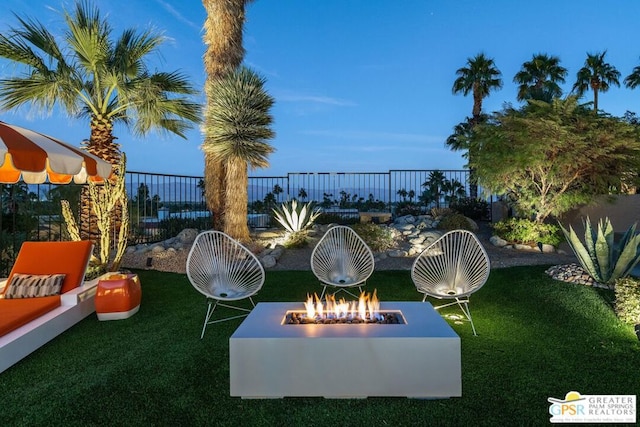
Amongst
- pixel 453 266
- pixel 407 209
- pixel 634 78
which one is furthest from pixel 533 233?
pixel 634 78

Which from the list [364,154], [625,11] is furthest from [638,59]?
[364,154]

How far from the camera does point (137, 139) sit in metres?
7.73

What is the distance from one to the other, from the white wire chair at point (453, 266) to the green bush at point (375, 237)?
3.19m

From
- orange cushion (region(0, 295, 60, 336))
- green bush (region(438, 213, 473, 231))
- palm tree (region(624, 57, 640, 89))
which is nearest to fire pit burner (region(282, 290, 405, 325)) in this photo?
orange cushion (region(0, 295, 60, 336))

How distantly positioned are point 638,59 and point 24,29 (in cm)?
2622

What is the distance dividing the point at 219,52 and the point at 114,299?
6.30 m

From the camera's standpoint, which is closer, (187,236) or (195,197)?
(187,236)

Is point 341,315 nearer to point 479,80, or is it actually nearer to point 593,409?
point 593,409

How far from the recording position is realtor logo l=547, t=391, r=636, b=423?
7.20 ft

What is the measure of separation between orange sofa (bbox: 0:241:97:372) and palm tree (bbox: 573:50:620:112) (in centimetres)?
2254

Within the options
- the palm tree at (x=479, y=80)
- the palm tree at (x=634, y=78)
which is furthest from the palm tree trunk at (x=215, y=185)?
the palm tree at (x=634, y=78)

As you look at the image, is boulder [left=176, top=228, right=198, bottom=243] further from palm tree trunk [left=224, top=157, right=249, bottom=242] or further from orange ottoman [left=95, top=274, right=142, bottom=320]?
orange ottoman [left=95, top=274, right=142, bottom=320]

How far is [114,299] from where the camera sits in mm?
4047

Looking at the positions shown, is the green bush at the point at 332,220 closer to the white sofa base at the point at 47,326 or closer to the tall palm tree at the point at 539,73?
the white sofa base at the point at 47,326
